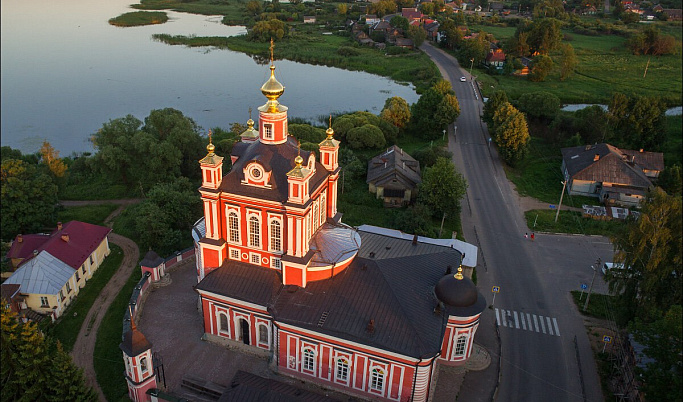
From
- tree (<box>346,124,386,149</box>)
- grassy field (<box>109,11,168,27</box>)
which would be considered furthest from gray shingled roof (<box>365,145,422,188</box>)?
grassy field (<box>109,11,168,27</box>)

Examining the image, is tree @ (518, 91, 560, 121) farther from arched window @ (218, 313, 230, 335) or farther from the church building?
arched window @ (218, 313, 230, 335)

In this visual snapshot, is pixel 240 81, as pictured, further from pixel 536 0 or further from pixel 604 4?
pixel 604 4

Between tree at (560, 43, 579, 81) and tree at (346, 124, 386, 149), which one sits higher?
tree at (560, 43, 579, 81)

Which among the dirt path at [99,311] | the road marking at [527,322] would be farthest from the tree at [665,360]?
the dirt path at [99,311]

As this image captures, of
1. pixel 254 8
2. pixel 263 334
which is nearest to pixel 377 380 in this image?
pixel 263 334

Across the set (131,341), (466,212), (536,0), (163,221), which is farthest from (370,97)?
(131,341)

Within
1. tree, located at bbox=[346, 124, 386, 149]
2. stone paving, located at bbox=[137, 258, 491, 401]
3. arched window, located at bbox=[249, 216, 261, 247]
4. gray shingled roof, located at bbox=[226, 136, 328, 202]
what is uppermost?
gray shingled roof, located at bbox=[226, 136, 328, 202]

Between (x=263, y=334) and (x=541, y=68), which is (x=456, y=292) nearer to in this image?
(x=263, y=334)
